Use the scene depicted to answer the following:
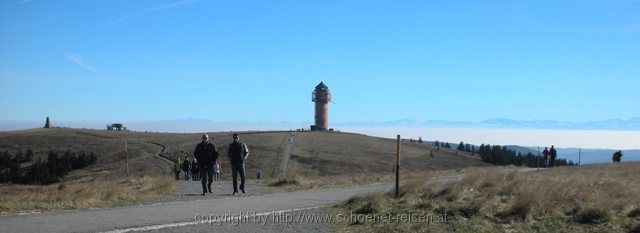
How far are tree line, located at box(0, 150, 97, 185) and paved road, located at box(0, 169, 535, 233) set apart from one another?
41.6 metres

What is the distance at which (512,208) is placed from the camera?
11250 mm

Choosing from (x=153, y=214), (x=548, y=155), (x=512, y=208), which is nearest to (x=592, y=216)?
(x=512, y=208)

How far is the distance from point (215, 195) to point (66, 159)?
50114 mm

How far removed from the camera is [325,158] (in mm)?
68250

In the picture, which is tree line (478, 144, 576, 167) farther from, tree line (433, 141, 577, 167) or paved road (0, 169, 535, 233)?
paved road (0, 169, 535, 233)

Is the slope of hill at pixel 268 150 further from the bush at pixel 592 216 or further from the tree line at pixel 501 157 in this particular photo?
the bush at pixel 592 216

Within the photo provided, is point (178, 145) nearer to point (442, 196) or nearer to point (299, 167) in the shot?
point (299, 167)

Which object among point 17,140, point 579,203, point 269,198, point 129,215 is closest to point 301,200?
point 269,198

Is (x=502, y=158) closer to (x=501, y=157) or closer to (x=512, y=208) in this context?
(x=501, y=157)

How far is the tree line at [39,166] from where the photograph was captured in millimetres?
55375

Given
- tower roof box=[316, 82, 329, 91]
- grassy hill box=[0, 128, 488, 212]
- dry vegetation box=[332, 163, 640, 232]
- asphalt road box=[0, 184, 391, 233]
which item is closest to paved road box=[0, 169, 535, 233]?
asphalt road box=[0, 184, 391, 233]

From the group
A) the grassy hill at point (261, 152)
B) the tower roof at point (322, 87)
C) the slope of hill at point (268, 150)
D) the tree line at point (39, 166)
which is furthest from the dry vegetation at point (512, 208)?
the tower roof at point (322, 87)

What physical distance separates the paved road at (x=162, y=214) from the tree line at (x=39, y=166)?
137 feet

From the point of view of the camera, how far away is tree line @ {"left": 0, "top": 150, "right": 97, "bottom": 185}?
5538cm
